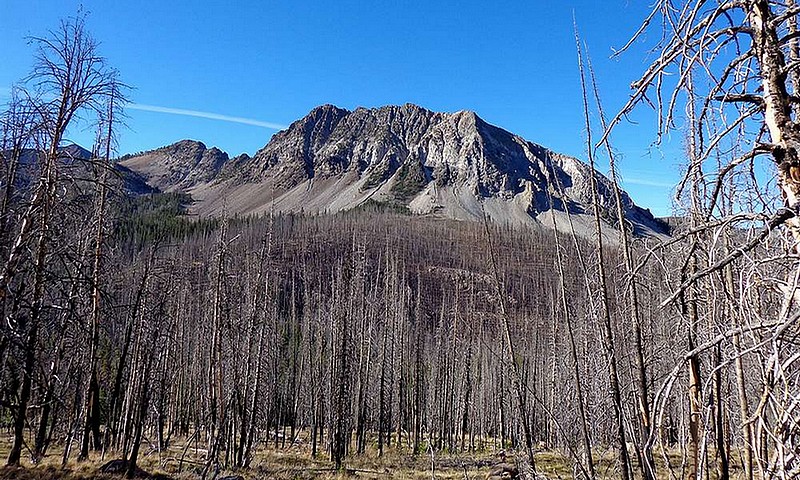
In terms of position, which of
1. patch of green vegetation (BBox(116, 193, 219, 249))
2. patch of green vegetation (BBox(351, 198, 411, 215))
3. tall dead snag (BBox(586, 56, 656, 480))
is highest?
patch of green vegetation (BBox(351, 198, 411, 215))

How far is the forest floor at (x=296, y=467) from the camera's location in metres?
11.5

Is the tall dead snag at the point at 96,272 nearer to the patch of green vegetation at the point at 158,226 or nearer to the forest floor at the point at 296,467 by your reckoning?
the forest floor at the point at 296,467

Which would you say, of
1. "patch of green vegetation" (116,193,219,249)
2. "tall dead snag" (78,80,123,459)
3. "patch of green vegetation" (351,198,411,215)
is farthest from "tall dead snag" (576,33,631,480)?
"patch of green vegetation" (351,198,411,215)

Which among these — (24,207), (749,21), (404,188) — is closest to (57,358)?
(24,207)

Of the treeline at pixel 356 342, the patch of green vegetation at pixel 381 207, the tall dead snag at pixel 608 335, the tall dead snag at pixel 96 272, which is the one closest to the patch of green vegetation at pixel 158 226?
the patch of green vegetation at pixel 381 207

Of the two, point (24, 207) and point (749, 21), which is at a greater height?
point (24, 207)

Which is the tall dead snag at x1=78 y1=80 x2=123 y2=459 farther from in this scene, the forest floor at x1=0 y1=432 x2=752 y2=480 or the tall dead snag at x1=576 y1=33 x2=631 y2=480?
the tall dead snag at x1=576 y1=33 x2=631 y2=480

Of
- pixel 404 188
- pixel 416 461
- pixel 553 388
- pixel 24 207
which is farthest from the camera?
pixel 404 188

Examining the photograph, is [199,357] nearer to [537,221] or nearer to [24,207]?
[24,207]

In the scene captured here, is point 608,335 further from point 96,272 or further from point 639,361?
point 96,272

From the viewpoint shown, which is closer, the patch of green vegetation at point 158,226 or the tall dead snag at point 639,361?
the tall dead snag at point 639,361

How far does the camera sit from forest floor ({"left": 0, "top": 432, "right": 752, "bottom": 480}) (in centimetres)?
1151

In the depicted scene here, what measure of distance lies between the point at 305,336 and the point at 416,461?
25142 millimetres

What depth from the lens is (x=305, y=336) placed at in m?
47.8
